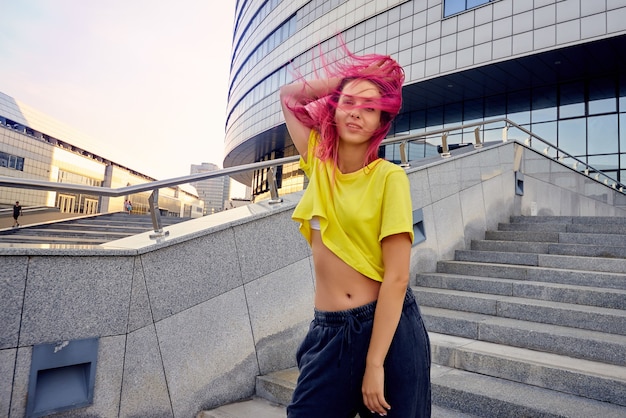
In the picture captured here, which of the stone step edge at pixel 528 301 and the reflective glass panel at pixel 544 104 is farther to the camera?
the reflective glass panel at pixel 544 104

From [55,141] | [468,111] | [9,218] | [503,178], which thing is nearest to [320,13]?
[468,111]

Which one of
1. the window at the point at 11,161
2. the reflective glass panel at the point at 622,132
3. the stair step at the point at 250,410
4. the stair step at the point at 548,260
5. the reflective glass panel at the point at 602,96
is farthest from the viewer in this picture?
the window at the point at 11,161

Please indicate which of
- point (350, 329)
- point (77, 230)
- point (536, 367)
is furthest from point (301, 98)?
point (77, 230)

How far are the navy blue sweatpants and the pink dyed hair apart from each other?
58cm

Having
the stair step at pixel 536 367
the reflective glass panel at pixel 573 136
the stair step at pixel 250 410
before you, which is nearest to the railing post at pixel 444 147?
the stair step at pixel 536 367

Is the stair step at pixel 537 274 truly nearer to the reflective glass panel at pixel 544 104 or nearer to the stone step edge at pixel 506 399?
the stone step edge at pixel 506 399

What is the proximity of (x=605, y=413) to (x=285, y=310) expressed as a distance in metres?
2.63

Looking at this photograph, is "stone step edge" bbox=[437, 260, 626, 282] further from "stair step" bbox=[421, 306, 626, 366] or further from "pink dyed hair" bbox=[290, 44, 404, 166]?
"pink dyed hair" bbox=[290, 44, 404, 166]

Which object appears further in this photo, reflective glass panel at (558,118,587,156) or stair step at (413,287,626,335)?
reflective glass panel at (558,118,587,156)

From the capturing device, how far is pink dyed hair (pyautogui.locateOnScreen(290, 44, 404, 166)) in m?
1.46

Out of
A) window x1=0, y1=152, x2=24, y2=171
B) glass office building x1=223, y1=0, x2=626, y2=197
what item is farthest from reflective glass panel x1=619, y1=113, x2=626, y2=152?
window x1=0, y1=152, x2=24, y2=171

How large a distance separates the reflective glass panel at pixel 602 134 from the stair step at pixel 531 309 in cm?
1851

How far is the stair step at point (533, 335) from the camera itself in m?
3.52

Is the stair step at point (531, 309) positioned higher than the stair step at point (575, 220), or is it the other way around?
the stair step at point (575, 220)
